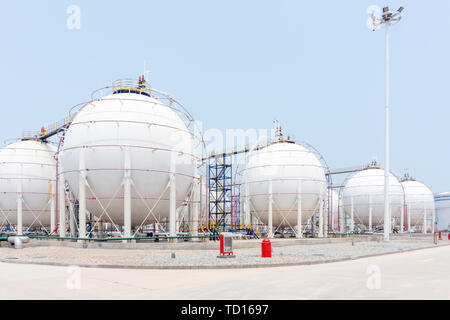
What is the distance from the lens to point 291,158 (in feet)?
123

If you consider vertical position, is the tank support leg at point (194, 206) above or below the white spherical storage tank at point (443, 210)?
above

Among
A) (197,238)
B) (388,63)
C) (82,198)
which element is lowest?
(197,238)

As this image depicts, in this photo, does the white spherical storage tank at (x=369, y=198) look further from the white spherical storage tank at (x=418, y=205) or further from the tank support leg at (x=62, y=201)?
the tank support leg at (x=62, y=201)

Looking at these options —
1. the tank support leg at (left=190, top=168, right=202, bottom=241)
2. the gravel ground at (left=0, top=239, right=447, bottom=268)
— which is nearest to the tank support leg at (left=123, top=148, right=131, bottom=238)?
the gravel ground at (left=0, top=239, right=447, bottom=268)

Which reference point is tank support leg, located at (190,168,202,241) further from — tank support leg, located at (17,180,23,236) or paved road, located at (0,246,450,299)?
tank support leg, located at (17,180,23,236)

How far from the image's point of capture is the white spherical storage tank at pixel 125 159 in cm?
2441

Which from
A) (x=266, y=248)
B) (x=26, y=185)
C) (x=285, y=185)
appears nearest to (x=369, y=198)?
(x=285, y=185)

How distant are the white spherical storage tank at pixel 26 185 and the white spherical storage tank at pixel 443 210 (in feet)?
245

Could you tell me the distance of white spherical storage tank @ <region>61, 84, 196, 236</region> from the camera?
961 inches

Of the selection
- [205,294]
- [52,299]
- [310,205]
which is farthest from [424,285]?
[310,205]

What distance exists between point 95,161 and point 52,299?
16232 millimetres

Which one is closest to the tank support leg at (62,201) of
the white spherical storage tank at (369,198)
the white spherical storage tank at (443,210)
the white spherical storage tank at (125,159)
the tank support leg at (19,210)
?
the white spherical storage tank at (125,159)

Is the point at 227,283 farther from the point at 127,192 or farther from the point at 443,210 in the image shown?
the point at 443,210

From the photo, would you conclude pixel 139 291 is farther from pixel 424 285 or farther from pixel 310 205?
pixel 310 205
